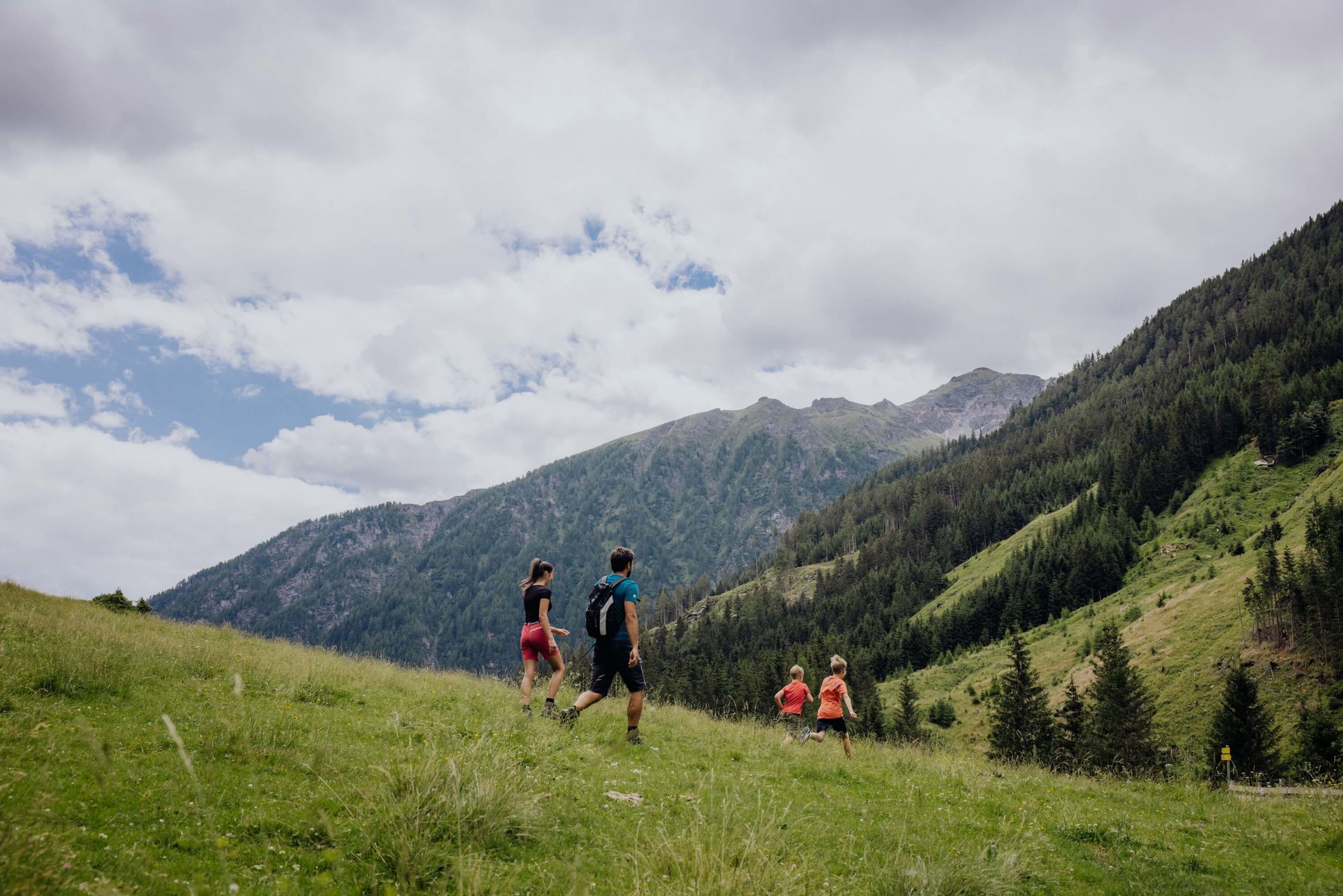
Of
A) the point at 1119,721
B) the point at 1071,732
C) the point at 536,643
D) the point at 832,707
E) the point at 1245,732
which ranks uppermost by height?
the point at 536,643

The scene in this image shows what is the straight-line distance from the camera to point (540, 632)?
12.4 m

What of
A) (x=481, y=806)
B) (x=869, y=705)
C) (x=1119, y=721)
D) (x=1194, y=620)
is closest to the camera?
(x=481, y=806)

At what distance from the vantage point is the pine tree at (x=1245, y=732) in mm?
39875

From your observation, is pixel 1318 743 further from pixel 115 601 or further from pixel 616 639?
pixel 115 601

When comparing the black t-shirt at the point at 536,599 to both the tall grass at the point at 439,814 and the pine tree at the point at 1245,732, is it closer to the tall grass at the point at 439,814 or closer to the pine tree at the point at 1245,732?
the tall grass at the point at 439,814

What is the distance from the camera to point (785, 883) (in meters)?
4.95

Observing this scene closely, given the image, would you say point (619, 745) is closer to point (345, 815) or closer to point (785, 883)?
point (785, 883)

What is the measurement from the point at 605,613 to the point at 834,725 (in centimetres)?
785

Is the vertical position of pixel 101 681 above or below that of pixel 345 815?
above

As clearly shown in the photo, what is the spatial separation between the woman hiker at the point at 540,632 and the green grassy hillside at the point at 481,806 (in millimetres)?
963

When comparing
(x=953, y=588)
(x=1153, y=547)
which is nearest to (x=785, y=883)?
(x=1153, y=547)

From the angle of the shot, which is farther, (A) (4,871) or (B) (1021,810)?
(B) (1021,810)

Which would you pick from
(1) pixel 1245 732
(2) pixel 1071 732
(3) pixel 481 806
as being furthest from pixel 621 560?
(2) pixel 1071 732

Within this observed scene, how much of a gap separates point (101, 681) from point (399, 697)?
5021 millimetres
